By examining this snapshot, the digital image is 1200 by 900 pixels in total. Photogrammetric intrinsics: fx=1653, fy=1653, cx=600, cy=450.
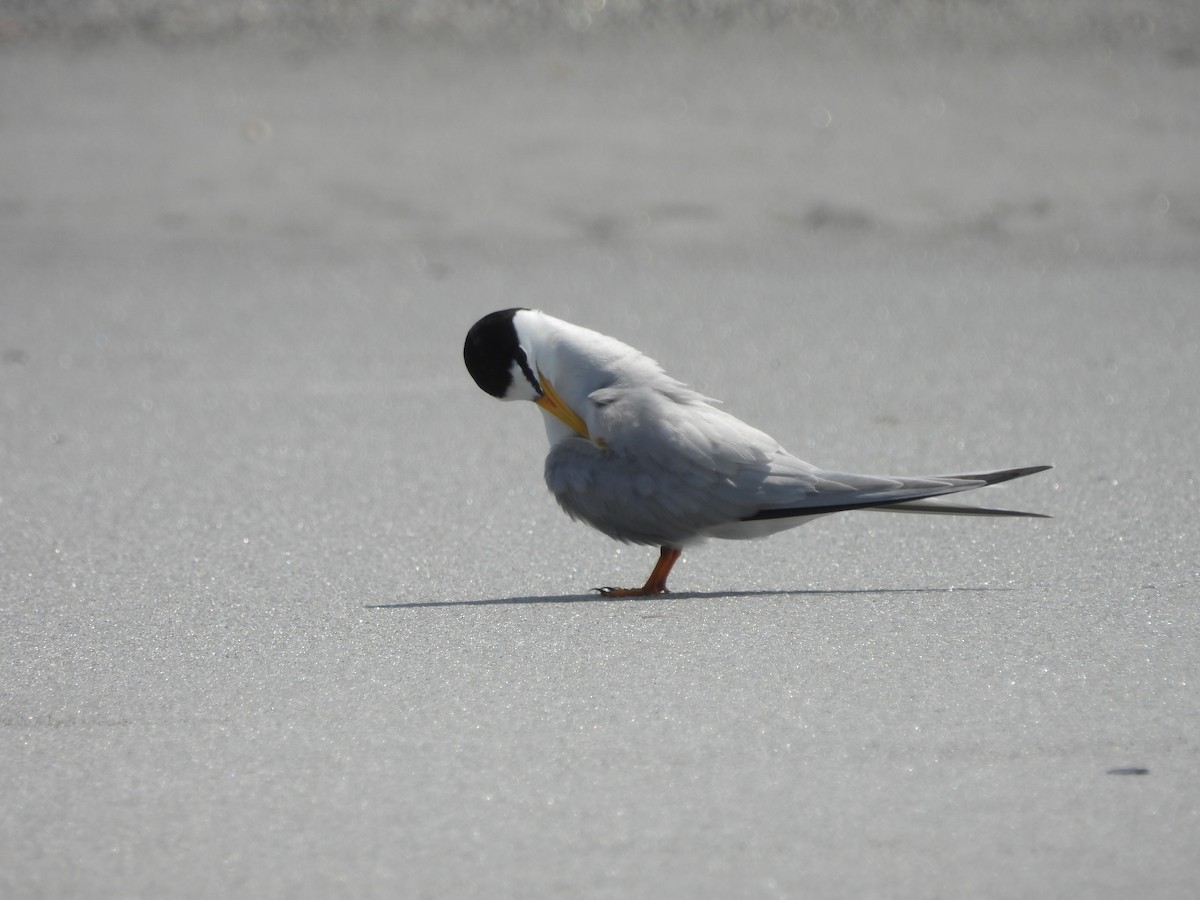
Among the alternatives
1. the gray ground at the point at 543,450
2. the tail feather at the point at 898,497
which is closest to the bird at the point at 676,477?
the tail feather at the point at 898,497

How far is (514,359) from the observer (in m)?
3.50

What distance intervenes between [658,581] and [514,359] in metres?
0.60

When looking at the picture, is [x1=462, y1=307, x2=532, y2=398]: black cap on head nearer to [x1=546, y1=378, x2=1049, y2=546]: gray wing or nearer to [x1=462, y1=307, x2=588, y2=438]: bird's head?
[x1=462, y1=307, x2=588, y2=438]: bird's head

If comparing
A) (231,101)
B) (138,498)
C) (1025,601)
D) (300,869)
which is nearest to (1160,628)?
(1025,601)

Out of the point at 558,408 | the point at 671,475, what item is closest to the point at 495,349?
the point at 558,408

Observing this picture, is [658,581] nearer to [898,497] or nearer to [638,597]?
[638,597]

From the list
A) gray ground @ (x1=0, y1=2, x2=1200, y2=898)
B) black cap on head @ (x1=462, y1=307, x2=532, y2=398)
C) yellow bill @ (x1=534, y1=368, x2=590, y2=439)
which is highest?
black cap on head @ (x1=462, y1=307, x2=532, y2=398)

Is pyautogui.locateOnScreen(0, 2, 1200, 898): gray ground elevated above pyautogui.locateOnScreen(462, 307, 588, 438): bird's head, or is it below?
Result: below

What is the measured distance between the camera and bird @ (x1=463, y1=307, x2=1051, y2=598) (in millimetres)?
3152

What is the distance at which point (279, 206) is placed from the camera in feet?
25.2

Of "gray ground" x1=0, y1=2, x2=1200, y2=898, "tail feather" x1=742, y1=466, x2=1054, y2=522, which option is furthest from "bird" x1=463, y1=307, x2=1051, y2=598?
"gray ground" x1=0, y1=2, x2=1200, y2=898

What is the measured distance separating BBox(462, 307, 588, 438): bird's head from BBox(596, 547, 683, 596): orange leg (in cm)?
36

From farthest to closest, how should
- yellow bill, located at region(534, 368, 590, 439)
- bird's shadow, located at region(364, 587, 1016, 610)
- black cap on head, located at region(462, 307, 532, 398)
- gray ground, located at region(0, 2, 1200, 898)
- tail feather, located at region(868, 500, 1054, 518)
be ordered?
black cap on head, located at region(462, 307, 532, 398)
yellow bill, located at region(534, 368, 590, 439)
tail feather, located at region(868, 500, 1054, 518)
bird's shadow, located at region(364, 587, 1016, 610)
gray ground, located at region(0, 2, 1200, 898)

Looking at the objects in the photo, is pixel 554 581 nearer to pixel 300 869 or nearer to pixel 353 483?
pixel 353 483
